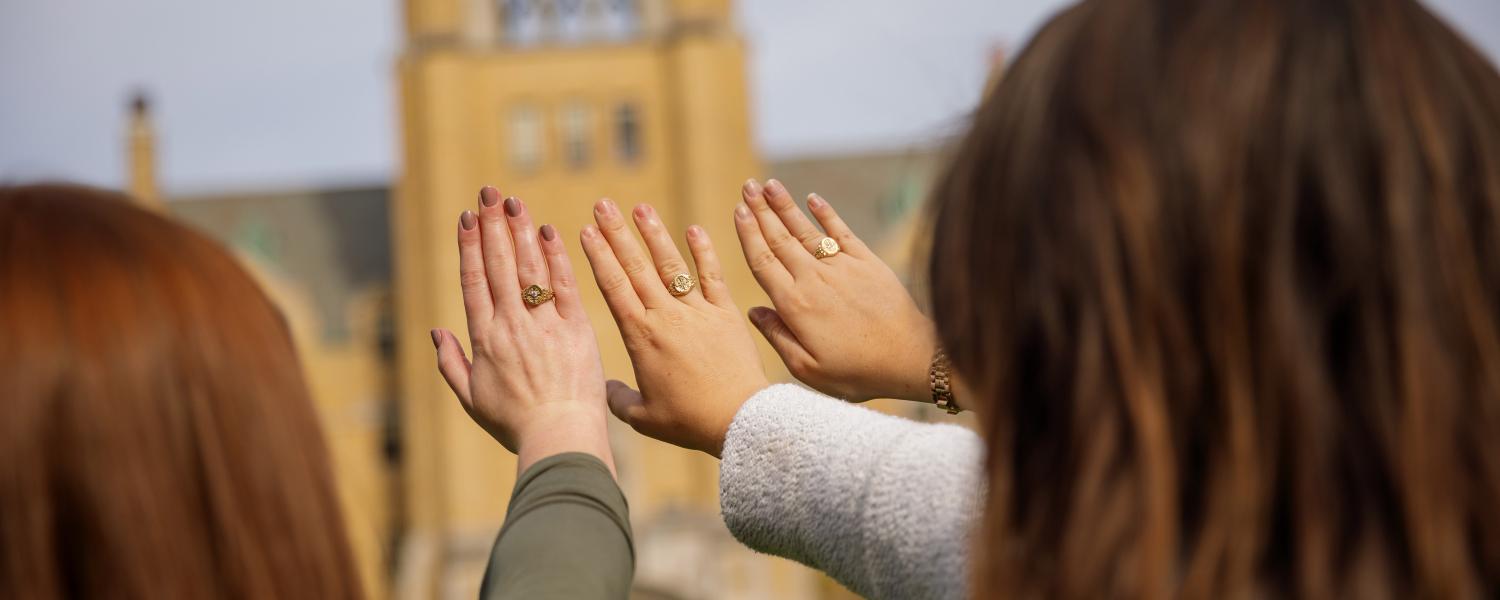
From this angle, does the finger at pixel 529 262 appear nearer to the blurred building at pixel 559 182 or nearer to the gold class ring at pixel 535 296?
the gold class ring at pixel 535 296

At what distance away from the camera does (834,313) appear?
220 centimetres

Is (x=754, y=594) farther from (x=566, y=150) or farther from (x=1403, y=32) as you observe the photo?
(x=1403, y=32)

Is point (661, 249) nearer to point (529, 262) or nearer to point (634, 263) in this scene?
point (634, 263)

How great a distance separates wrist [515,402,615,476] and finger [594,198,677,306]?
0.20 metres

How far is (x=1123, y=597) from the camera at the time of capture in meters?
1.39

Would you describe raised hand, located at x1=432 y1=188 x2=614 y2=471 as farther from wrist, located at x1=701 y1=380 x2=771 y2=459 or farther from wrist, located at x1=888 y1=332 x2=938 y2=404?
wrist, located at x1=888 y1=332 x2=938 y2=404

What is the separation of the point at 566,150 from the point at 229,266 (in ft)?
90.7

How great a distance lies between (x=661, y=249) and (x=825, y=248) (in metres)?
0.23

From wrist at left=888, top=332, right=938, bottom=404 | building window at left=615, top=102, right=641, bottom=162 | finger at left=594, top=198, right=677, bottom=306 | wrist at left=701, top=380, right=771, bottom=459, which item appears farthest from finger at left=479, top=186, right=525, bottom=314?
building window at left=615, top=102, right=641, bottom=162

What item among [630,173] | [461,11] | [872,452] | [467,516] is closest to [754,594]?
[467,516]

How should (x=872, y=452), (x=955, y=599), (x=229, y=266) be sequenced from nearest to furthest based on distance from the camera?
(x=229, y=266), (x=955, y=599), (x=872, y=452)

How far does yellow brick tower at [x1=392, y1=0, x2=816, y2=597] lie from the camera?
91.2 feet

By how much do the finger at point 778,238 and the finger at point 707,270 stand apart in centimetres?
9

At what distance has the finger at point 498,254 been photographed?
2002 mm
